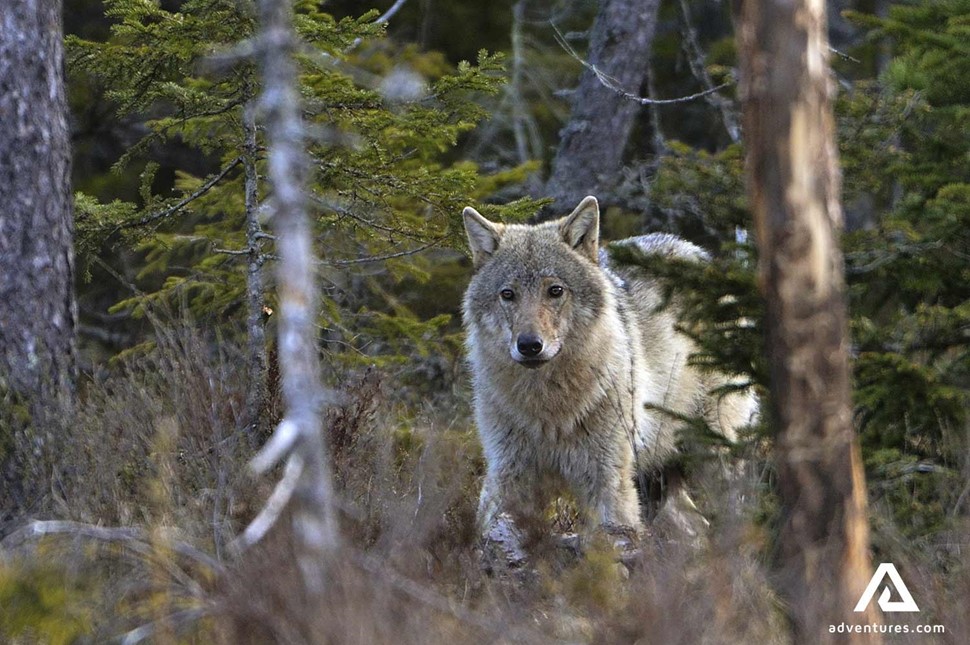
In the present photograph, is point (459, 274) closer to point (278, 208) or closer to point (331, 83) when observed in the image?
point (331, 83)

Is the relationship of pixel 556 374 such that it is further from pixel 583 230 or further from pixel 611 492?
pixel 583 230

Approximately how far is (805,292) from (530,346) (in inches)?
105

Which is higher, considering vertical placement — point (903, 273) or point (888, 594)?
point (903, 273)

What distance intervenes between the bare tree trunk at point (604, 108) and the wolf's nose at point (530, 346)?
5.28 metres

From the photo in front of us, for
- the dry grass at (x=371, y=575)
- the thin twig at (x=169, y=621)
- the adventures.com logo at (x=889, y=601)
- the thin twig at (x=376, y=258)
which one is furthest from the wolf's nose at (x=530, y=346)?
the thin twig at (x=169, y=621)

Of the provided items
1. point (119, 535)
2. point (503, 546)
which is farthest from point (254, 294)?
point (119, 535)

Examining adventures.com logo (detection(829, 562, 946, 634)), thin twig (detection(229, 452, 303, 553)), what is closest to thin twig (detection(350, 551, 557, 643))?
thin twig (detection(229, 452, 303, 553))

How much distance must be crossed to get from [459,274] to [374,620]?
803cm

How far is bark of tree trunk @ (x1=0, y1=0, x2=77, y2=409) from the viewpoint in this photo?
6832mm

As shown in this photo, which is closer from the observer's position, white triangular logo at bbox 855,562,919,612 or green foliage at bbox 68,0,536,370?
white triangular logo at bbox 855,562,919,612

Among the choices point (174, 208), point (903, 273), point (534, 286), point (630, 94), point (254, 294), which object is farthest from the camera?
point (630, 94)

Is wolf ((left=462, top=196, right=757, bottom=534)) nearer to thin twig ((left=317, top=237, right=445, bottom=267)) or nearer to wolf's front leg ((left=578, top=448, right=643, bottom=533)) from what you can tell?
wolf's front leg ((left=578, top=448, right=643, bottom=533))

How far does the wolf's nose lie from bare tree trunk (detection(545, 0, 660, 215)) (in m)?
5.28

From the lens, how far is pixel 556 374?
725 cm
